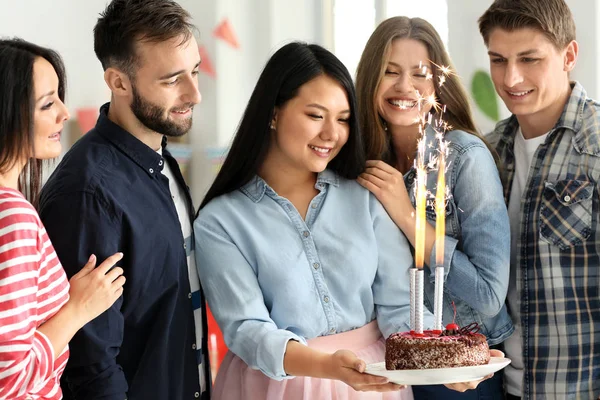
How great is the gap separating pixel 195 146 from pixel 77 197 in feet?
6.17

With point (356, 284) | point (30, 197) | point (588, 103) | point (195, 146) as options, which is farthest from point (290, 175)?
point (195, 146)

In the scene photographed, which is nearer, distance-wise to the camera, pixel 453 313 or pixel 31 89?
pixel 31 89

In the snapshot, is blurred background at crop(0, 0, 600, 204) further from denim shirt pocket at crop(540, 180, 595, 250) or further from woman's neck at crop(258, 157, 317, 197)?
woman's neck at crop(258, 157, 317, 197)

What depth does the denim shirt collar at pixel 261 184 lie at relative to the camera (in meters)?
1.91

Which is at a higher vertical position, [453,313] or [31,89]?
[31,89]

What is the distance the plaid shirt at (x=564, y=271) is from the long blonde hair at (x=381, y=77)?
239 millimetres

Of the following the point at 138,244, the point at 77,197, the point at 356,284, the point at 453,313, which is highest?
the point at 77,197

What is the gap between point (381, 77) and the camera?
2072 mm

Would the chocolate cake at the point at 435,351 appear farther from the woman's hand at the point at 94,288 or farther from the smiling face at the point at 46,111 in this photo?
the smiling face at the point at 46,111

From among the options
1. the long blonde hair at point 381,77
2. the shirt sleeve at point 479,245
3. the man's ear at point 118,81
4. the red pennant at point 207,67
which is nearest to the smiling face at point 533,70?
the long blonde hair at point 381,77

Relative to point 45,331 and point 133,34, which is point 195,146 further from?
point 45,331

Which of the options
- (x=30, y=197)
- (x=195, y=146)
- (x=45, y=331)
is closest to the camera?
(x=45, y=331)

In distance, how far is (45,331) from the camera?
150 cm

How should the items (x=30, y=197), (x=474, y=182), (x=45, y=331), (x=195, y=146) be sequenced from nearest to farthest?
(x=45, y=331) < (x=30, y=197) < (x=474, y=182) < (x=195, y=146)
